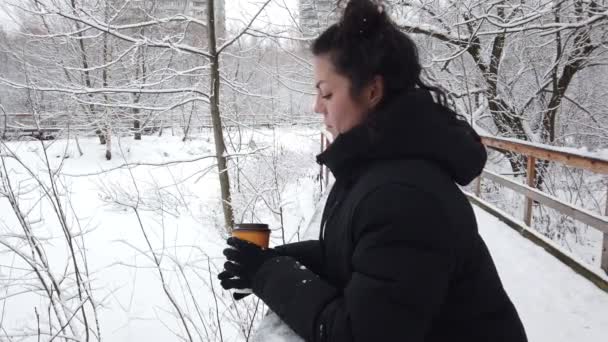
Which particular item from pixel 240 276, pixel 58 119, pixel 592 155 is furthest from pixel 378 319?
pixel 58 119

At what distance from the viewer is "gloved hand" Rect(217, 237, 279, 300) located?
4.55 feet

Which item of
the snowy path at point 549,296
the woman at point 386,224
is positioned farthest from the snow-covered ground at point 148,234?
the snowy path at point 549,296

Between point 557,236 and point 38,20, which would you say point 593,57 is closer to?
point 557,236

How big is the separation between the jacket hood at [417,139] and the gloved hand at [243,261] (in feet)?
1.62

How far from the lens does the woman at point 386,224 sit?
2.91 feet

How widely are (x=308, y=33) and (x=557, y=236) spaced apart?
21.2ft

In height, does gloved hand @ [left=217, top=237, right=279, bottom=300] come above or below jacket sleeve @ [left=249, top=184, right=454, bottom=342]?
below

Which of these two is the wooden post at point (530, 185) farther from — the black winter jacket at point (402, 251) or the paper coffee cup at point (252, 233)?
the paper coffee cup at point (252, 233)

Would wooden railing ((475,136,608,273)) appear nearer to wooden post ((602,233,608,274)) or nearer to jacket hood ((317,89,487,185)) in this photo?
wooden post ((602,233,608,274))

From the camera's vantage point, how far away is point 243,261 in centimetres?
140

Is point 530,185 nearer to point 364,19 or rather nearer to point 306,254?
point 306,254

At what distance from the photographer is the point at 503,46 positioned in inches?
340

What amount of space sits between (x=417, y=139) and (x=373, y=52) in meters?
0.31

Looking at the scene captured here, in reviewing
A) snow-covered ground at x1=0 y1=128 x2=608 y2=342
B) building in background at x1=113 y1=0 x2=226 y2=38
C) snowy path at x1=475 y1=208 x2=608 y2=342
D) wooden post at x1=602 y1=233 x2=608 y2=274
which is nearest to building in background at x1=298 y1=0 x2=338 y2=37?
building in background at x1=113 y1=0 x2=226 y2=38
